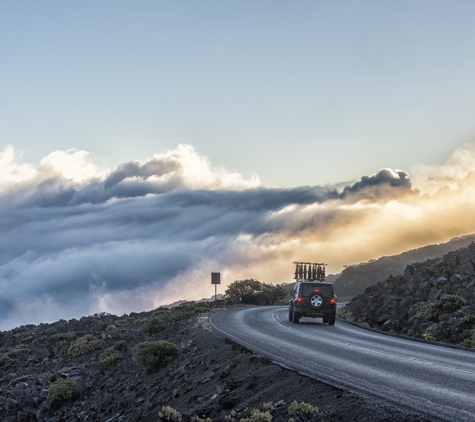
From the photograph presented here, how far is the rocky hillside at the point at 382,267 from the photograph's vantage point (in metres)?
119

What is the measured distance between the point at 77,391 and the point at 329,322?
13.9 metres

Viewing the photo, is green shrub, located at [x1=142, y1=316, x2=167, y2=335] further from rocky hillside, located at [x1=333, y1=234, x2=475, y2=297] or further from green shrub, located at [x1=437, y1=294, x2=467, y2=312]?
rocky hillside, located at [x1=333, y1=234, x2=475, y2=297]

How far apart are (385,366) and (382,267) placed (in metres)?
117

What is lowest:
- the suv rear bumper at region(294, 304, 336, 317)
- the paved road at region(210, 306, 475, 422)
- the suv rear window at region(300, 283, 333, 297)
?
the paved road at region(210, 306, 475, 422)

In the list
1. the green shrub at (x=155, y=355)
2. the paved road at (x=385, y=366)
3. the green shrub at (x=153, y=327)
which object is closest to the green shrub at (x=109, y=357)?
the green shrub at (x=155, y=355)

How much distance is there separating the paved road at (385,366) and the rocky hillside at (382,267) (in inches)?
4037

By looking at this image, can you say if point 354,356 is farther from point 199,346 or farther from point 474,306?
point 474,306

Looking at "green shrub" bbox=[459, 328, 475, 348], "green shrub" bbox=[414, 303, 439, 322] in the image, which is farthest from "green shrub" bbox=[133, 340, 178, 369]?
"green shrub" bbox=[414, 303, 439, 322]

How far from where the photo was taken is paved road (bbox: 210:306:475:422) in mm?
8305

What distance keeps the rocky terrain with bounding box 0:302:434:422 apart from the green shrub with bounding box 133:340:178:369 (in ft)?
0.20

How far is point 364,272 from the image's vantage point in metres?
126

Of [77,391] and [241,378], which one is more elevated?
[241,378]

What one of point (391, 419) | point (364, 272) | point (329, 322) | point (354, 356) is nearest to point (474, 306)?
point (329, 322)

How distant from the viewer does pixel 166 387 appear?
48.3 feet
